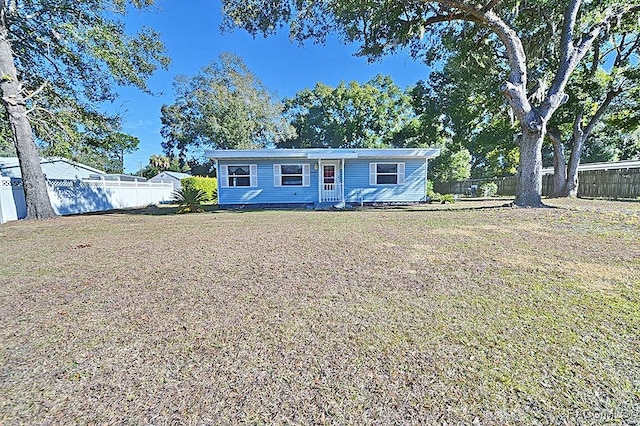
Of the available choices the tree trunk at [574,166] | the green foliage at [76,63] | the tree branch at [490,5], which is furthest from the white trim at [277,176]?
the tree trunk at [574,166]

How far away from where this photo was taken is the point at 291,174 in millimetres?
14570

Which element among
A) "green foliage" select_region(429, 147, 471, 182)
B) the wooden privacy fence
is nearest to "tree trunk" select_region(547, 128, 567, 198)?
the wooden privacy fence

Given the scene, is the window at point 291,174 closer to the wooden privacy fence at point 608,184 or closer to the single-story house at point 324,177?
the single-story house at point 324,177

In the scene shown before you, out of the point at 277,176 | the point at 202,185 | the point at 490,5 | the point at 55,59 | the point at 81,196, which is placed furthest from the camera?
the point at 202,185

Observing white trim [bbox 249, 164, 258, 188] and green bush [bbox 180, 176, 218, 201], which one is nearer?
white trim [bbox 249, 164, 258, 188]

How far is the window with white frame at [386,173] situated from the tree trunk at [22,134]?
12.7m

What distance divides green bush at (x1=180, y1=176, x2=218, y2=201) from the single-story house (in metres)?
3.65

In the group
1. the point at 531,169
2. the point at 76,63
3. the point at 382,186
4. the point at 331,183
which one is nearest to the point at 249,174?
the point at 331,183

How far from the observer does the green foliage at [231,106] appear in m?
29.0

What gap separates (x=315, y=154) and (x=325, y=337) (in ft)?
39.4

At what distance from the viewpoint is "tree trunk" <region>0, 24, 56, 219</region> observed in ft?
30.8

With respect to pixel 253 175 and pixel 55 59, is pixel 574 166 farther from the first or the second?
pixel 55 59

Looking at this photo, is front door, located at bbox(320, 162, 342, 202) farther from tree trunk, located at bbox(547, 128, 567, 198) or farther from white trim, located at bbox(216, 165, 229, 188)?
tree trunk, located at bbox(547, 128, 567, 198)

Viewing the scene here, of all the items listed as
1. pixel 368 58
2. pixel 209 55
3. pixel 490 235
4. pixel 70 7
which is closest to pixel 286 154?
pixel 368 58
